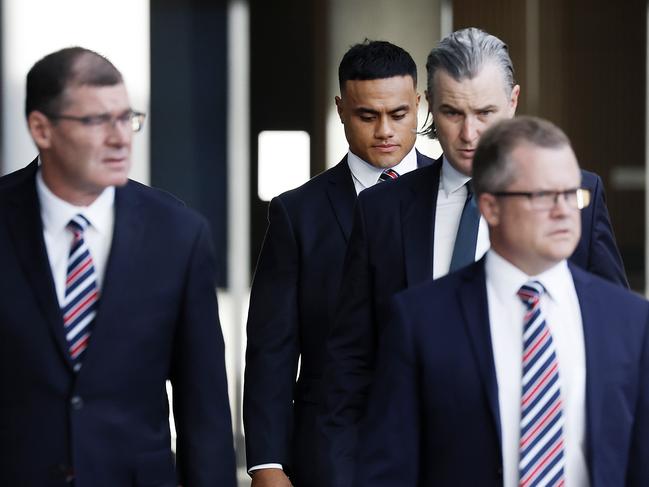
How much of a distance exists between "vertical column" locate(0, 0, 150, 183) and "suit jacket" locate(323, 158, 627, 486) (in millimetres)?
4191

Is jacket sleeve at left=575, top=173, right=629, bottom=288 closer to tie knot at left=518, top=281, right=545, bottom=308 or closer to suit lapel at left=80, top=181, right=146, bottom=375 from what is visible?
tie knot at left=518, top=281, right=545, bottom=308

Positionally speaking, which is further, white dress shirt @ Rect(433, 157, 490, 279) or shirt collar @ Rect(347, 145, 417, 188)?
shirt collar @ Rect(347, 145, 417, 188)

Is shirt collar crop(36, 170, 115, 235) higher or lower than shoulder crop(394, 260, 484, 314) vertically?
higher

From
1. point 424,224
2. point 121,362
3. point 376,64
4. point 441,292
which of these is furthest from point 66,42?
point 441,292

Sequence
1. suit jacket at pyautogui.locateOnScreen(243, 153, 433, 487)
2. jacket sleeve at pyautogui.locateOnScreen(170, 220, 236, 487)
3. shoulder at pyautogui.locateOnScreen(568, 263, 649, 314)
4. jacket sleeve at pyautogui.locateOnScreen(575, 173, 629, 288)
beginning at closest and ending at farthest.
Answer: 1. shoulder at pyautogui.locateOnScreen(568, 263, 649, 314)
2. jacket sleeve at pyautogui.locateOnScreen(170, 220, 236, 487)
3. jacket sleeve at pyautogui.locateOnScreen(575, 173, 629, 288)
4. suit jacket at pyautogui.locateOnScreen(243, 153, 433, 487)

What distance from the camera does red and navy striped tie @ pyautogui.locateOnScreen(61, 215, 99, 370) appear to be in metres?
3.88

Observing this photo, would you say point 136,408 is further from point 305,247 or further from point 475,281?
point 305,247

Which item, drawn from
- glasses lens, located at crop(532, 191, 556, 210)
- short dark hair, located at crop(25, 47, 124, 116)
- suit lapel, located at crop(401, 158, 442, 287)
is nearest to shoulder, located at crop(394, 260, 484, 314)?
glasses lens, located at crop(532, 191, 556, 210)

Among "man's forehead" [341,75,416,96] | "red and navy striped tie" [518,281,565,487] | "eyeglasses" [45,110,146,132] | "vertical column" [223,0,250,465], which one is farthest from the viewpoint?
"vertical column" [223,0,250,465]

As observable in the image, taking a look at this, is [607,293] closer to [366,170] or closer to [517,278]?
[517,278]

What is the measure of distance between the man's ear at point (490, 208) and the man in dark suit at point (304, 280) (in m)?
1.55

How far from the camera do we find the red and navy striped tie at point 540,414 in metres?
3.42

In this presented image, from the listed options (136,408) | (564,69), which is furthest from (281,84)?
(136,408)

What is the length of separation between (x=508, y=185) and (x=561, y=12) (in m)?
5.33
